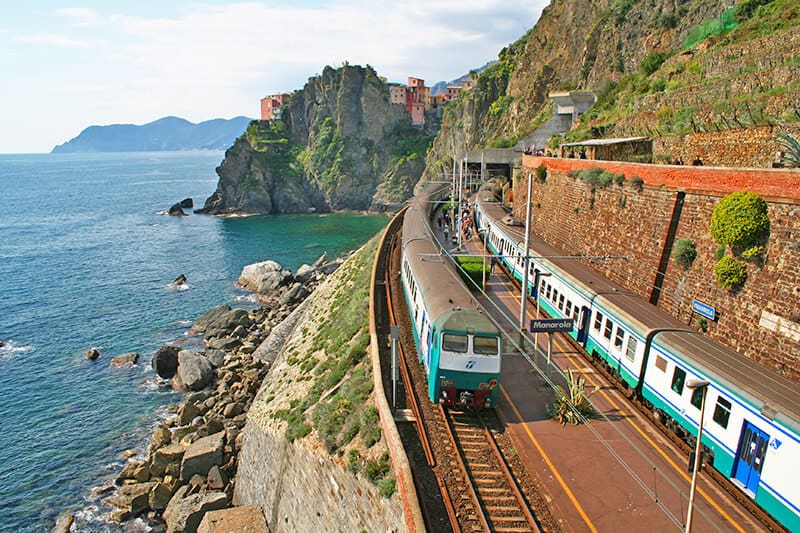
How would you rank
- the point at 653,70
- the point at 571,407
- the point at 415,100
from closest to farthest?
the point at 571,407 < the point at 653,70 < the point at 415,100

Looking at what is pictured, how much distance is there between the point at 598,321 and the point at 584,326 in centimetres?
108

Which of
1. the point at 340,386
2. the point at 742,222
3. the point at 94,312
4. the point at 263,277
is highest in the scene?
the point at 742,222

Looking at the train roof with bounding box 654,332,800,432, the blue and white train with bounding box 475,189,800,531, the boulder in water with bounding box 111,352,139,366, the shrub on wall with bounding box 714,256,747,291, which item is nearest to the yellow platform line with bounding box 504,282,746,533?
the blue and white train with bounding box 475,189,800,531

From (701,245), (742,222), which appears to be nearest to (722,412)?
(742,222)

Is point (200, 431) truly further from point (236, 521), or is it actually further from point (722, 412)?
point (722, 412)

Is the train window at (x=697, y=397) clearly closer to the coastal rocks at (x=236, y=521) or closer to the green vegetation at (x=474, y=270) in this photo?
the coastal rocks at (x=236, y=521)

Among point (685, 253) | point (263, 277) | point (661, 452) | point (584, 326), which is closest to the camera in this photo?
point (661, 452)

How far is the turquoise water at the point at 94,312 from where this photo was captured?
83.2 ft

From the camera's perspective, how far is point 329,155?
114m

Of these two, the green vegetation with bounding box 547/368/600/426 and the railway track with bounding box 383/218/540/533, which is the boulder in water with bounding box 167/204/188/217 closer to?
the railway track with bounding box 383/218/540/533

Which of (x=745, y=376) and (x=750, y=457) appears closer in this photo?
(x=750, y=457)

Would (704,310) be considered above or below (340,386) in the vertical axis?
above

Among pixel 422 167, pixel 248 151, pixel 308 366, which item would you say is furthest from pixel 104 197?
pixel 308 366

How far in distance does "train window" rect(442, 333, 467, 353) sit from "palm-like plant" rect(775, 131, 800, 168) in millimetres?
13304
